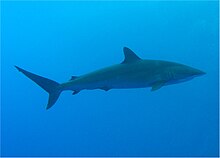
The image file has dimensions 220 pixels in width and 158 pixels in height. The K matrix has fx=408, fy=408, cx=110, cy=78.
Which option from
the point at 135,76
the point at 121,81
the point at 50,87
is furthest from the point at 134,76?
the point at 50,87

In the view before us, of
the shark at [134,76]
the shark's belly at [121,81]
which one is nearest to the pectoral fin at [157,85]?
the shark at [134,76]

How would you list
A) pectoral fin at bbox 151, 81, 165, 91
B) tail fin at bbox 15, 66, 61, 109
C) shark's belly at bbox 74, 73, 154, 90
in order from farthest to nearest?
tail fin at bbox 15, 66, 61, 109
shark's belly at bbox 74, 73, 154, 90
pectoral fin at bbox 151, 81, 165, 91

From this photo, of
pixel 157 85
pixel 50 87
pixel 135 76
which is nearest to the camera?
pixel 157 85

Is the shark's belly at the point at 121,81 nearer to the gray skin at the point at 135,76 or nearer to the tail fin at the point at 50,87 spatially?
the gray skin at the point at 135,76

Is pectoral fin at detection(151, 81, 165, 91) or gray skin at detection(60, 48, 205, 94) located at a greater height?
gray skin at detection(60, 48, 205, 94)

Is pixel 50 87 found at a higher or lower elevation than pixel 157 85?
higher

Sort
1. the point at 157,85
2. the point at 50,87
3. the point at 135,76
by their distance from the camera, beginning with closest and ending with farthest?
the point at 157,85, the point at 135,76, the point at 50,87

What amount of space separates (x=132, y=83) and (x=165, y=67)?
620 millimetres

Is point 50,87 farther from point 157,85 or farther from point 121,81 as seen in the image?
point 157,85

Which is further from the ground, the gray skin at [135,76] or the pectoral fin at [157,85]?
the gray skin at [135,76]

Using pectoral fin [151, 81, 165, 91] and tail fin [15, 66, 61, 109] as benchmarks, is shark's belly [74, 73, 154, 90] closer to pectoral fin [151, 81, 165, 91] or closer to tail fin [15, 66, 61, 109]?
pectoral fin [151, 81, 165, 91]

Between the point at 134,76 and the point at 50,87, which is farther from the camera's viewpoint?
the point at 50,87

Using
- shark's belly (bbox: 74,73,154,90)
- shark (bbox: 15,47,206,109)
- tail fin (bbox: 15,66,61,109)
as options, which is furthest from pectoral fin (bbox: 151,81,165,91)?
tail fin (bbox: 15,66,61,109)

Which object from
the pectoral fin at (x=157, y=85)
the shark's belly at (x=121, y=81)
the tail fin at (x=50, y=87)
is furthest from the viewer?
the tail fin at (x=50, y=87)
